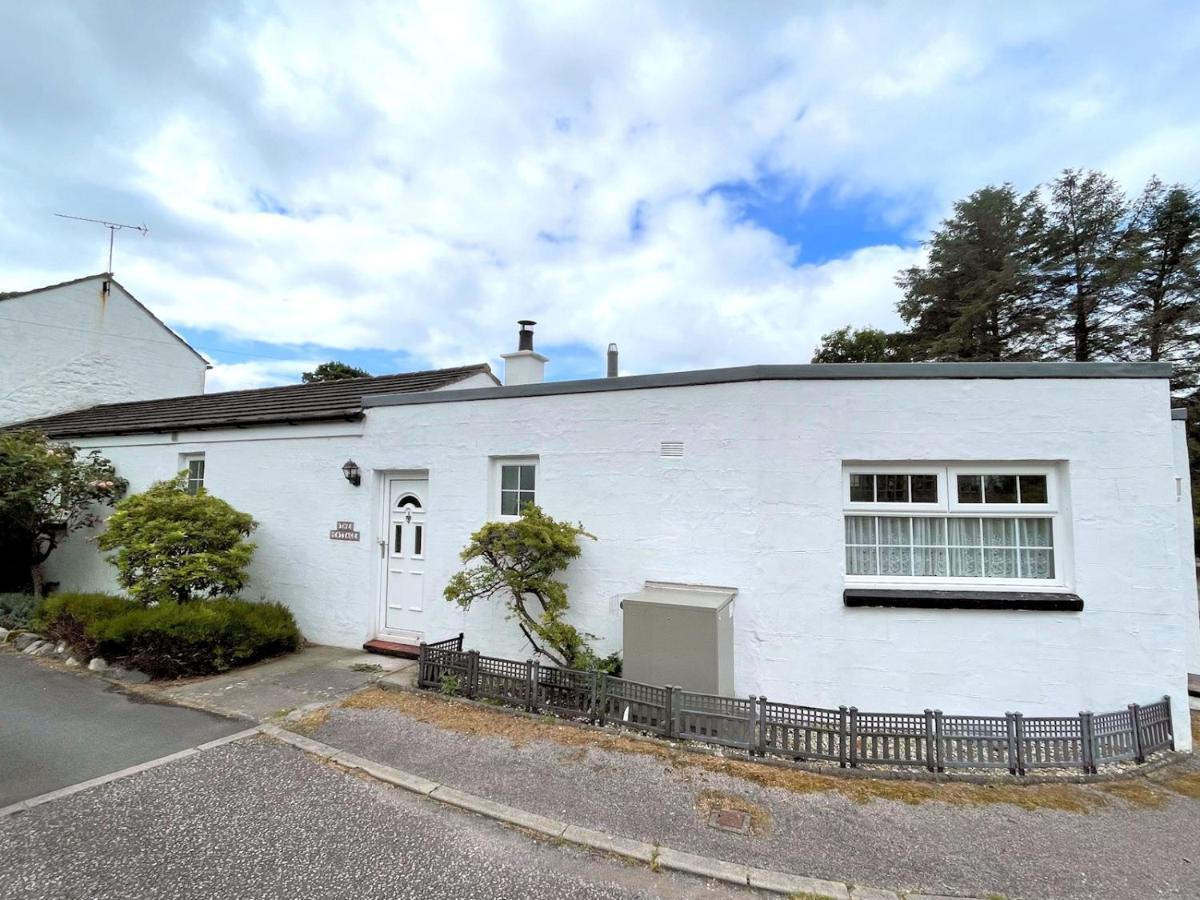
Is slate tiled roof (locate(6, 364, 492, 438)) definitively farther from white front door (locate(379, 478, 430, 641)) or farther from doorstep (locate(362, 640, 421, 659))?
doorstep (locate(362, 640, 421, 659))

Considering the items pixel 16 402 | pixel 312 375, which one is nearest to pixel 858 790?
pixel 16 402

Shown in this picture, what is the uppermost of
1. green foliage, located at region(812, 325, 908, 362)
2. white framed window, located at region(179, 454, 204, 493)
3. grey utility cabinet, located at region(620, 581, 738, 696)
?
green foliage, located at region(812, 325, 908, 362)

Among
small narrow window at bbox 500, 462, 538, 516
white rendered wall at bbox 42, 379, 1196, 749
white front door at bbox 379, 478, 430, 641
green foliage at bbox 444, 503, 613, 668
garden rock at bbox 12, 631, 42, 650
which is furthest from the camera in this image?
garden rock at bbox 12, 631, 42, 650

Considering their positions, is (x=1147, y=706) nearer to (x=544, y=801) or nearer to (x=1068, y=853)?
(x=1068, y=853)

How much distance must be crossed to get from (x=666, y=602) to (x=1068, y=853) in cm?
321

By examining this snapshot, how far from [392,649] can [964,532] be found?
726cm

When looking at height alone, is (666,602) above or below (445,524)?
below

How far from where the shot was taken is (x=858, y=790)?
426cm

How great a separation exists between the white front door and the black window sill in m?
5.66

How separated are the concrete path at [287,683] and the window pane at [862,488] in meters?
5.49

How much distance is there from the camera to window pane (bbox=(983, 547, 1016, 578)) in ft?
18.6

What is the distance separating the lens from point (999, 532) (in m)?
5.71

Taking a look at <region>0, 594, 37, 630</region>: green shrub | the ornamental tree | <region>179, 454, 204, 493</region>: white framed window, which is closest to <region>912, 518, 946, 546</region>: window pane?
<region>179, 454, 204, 493</region>: white framed window

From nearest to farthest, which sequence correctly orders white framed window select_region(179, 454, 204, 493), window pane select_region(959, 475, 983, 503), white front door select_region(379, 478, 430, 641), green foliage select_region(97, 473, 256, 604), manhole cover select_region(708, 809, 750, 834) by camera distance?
manhole cover select_region(708, 809, 750, 834)
window pane select_region(959, 475, 983, 503)
green foliage select_region(97, 473, 256, 604)
white front door select_region(379, 478, 430, 641)
white framed window select_region(179, 454, 204, 493)
